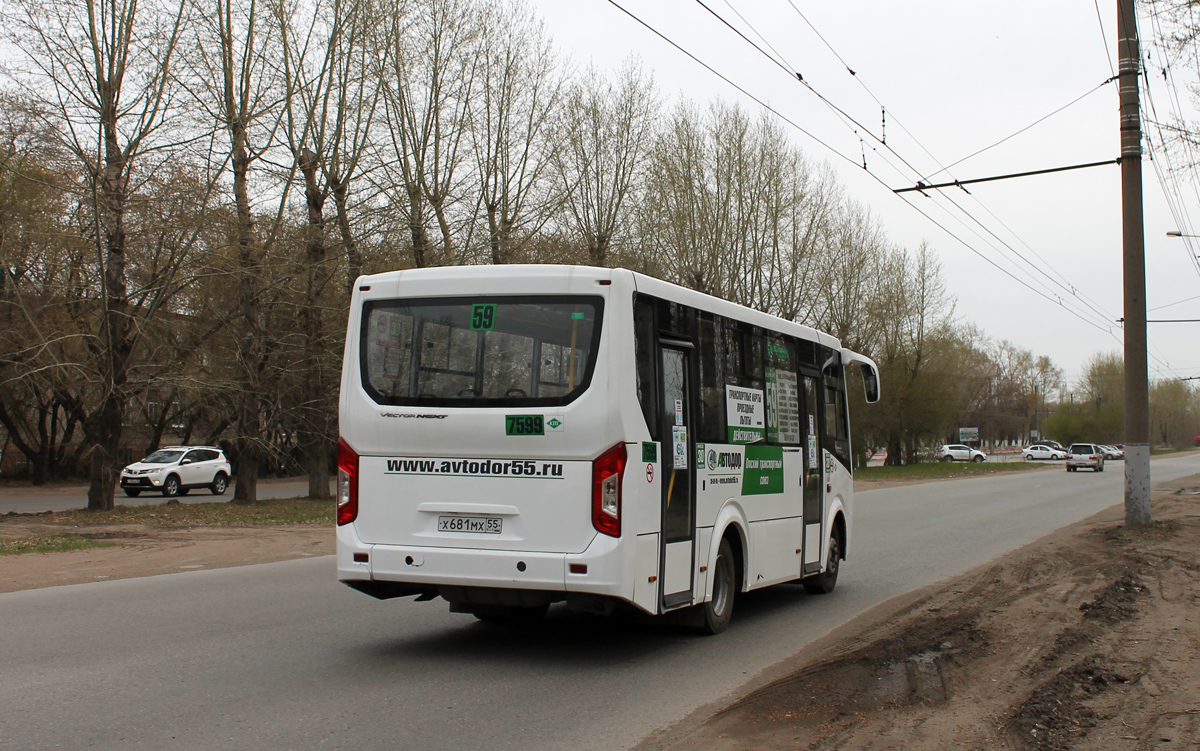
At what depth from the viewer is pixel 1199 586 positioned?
10.8 meters

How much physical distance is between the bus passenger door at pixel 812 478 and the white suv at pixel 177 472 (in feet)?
96.3

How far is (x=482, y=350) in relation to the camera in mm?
7285

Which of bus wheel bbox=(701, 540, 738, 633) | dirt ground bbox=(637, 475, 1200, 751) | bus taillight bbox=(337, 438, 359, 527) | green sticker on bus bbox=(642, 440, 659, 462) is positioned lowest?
dirt ground bbox=(637, 475, 1200, 751)

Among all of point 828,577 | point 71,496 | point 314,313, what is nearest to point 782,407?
point 828,577

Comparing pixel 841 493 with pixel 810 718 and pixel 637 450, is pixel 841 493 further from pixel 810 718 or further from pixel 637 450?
pixel 810 718

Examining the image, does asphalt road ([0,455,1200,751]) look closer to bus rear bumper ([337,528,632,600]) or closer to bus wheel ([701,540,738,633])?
bus wheel ([701,540,738,633])

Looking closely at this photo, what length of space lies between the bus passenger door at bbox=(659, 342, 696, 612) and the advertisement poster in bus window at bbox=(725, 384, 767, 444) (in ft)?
2.69

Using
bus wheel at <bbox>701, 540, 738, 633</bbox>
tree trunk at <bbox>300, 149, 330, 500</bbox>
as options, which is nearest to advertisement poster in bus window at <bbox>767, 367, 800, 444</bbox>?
bus wheel at <bbox>701, 540, 738, 633</bbox>

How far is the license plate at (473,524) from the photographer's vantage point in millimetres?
7109

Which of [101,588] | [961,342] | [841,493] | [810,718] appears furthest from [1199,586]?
[961,342]

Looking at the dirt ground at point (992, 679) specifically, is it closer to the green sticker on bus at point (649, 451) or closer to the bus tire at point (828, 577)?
the bus tire at point (828, 577)

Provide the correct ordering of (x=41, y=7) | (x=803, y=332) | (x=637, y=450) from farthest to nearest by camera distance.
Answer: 1. (x=41, y=7)
2. (x=803, y=332)
3. (x=637, y=450)

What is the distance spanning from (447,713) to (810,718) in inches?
80.4

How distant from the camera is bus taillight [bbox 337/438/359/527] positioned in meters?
7.49
